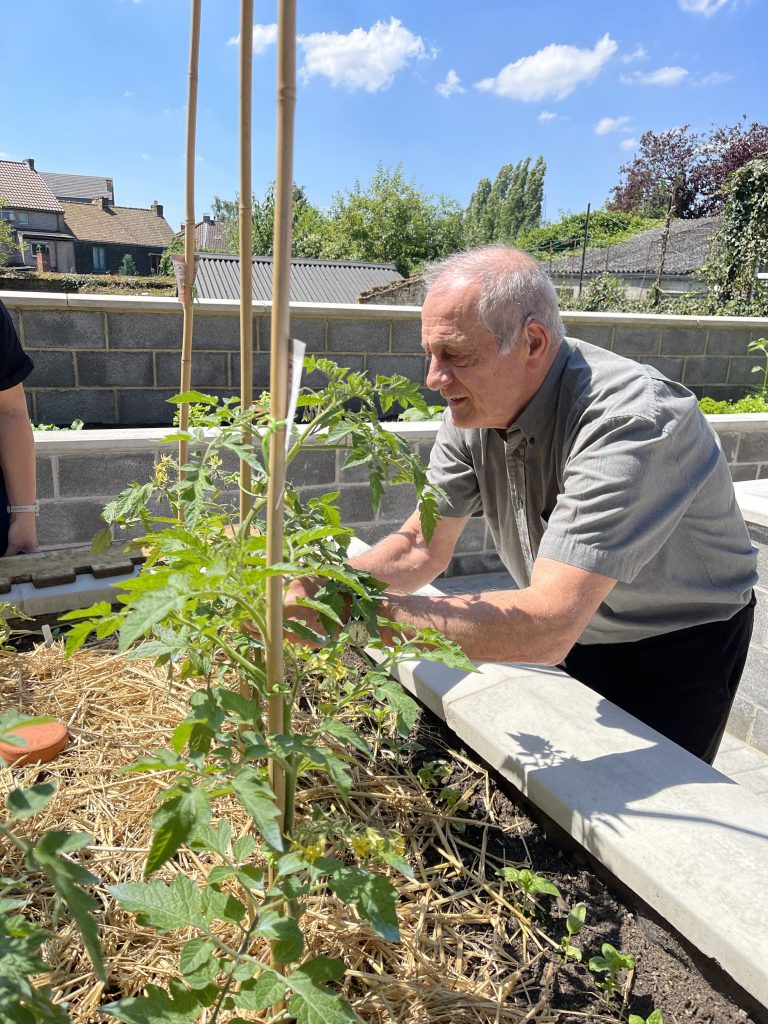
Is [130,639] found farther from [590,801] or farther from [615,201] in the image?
[615,201]

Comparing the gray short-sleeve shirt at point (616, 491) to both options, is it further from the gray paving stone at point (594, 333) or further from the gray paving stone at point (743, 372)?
the gray paving stone at point (743, 372)

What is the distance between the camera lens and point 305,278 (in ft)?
44.9

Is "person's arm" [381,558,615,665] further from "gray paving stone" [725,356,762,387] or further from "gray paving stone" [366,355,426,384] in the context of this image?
"gray paving stone" [725,356,762,387]

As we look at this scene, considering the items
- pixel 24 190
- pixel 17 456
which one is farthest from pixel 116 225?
pixel 17 456

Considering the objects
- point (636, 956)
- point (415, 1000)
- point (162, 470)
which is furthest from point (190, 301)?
point (636, 956)

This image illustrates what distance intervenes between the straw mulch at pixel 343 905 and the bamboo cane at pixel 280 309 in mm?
438

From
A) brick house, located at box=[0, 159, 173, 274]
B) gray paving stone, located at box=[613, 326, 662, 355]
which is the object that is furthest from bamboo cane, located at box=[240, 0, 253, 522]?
brick house, located at box=[0, 159, 173, 274]

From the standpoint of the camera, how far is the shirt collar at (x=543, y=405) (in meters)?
1.71

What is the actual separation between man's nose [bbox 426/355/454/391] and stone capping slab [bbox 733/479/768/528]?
154 cm

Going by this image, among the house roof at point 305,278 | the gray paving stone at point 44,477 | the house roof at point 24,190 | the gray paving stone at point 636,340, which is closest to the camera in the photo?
the gray paving stone at point 44,477

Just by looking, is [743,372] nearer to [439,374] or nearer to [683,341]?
[683,341]

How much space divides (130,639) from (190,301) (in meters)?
1.00

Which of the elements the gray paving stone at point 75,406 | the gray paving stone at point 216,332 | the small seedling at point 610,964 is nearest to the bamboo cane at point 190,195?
the small seedling at point 610,964

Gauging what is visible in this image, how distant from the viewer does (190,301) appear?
1496 millimetres
